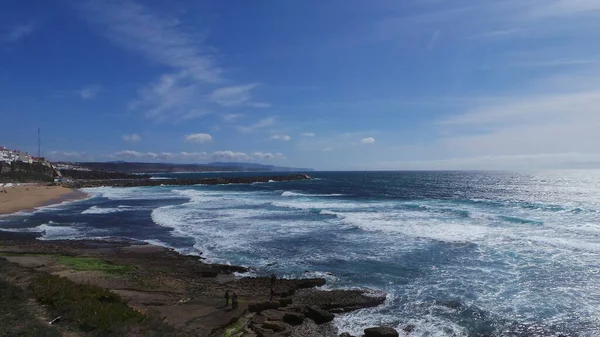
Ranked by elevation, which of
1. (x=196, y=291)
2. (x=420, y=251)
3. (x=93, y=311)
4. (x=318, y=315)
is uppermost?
(x=93, y=311)

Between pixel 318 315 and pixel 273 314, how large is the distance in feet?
4.73

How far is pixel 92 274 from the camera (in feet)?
55.9

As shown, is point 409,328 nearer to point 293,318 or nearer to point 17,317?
point 293,318

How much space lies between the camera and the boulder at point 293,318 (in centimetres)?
1277

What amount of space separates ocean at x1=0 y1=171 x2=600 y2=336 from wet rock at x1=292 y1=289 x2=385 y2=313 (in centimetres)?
42

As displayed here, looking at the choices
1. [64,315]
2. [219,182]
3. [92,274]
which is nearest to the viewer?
[64,315]

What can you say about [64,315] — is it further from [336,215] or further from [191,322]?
[336,215]

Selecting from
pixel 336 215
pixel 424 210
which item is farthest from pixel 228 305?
pixel 424 210

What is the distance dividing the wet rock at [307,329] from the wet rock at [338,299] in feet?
4.35

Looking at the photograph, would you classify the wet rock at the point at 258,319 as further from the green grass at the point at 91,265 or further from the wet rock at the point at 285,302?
the green grass at the point at 91,265

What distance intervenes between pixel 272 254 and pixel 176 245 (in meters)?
6.45

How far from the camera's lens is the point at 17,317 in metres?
9.96

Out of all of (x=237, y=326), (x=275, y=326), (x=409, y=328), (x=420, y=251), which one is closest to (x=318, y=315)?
(x=275, y=326)

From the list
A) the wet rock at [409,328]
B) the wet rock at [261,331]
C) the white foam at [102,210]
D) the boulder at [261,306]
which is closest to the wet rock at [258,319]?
the wet rock at [261,331]
